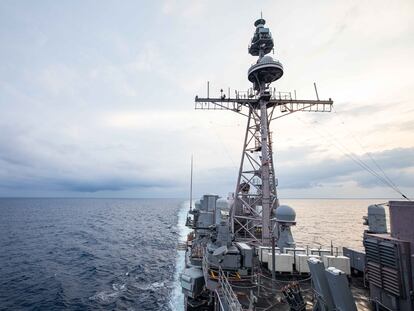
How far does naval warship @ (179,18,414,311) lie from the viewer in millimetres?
9023

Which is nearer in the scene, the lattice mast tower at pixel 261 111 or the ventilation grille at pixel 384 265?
the ventilation grille at pixel 384 265

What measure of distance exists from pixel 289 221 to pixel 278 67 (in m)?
17.0

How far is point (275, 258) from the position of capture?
1616cm

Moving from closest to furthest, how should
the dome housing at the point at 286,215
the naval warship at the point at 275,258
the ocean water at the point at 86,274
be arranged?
the naval warship at the point at 275,258
the dome housing at the point at 286,215
the ocean water at the point at 86,274

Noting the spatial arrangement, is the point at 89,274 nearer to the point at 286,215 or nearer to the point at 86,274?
the point at 86,274

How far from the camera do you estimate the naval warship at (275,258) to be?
902 centimetres

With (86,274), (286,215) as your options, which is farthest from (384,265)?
(86,274)

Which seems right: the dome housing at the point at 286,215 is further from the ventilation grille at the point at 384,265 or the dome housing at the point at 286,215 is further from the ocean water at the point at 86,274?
the ocean water at the point at 86,274

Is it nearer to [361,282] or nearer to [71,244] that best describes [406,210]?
[361,282]

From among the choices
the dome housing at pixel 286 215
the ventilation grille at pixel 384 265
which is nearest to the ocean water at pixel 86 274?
the dome housing at pixel 286 215

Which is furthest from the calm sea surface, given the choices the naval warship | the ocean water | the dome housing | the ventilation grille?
the ventilation grille

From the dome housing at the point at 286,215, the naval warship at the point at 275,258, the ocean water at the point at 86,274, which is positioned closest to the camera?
the naval warship at the point at 275,258

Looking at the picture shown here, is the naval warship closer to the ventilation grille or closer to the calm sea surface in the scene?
the ventilation grille

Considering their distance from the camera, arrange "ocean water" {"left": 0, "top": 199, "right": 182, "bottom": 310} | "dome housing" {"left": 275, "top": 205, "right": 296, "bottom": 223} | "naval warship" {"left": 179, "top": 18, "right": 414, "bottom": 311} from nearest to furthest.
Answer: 1. "naval warship" {"left": 179, "top": 18, "right": 414, "bottom": 311}
2. "dome housing" {"left": 275, "top": 205, "right": 296, "bottom": 223}
3. "ocean water" {"left": 0, "top": 199, "right": 182, "bottom": 310}
